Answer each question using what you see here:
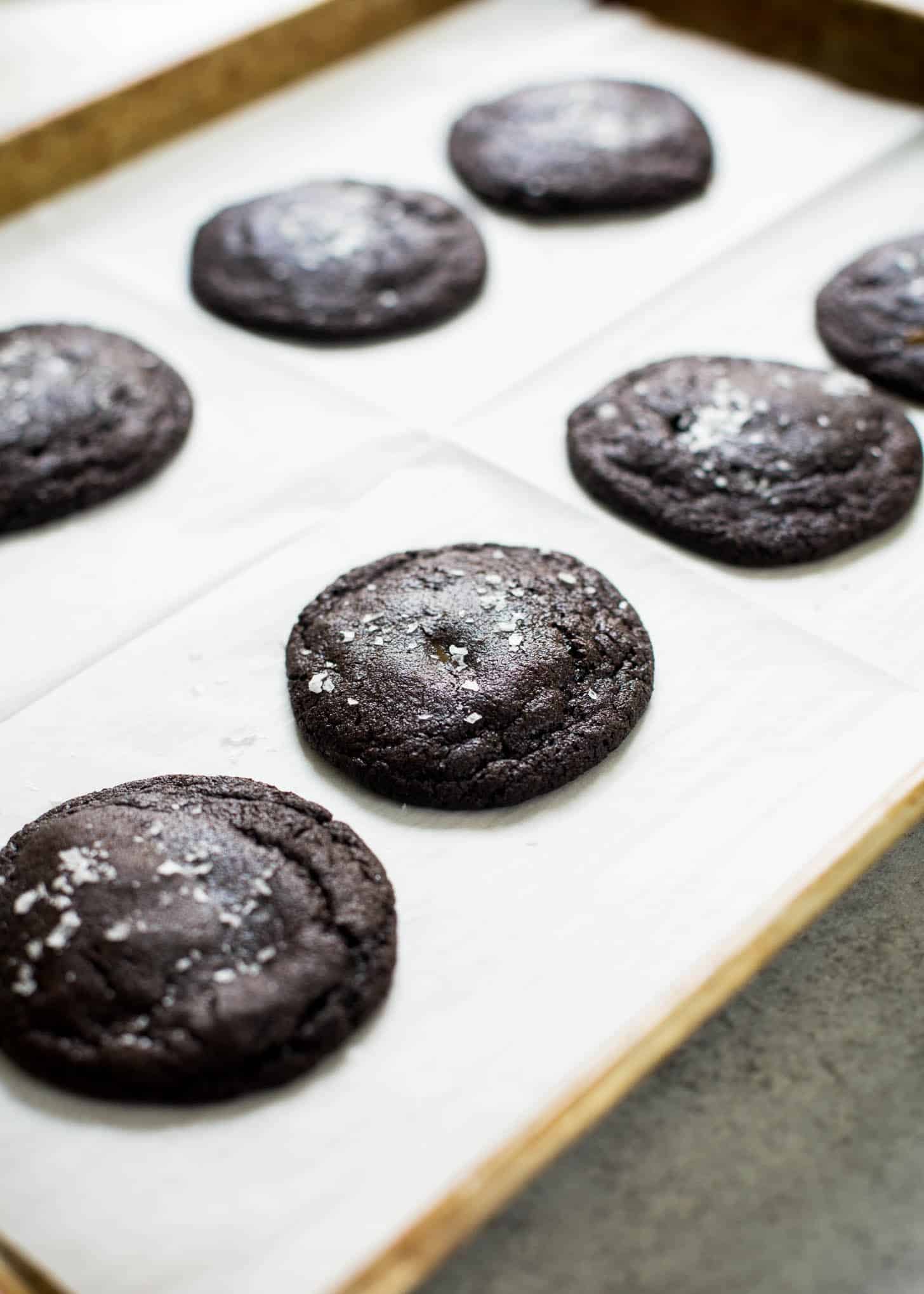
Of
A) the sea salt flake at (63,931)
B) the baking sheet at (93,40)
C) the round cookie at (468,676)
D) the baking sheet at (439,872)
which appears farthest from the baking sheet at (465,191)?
the sea salt flake at (63,931)

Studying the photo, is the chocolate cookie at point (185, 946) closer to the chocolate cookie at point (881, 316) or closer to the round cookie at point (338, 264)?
the round cookie at point (338, 264)

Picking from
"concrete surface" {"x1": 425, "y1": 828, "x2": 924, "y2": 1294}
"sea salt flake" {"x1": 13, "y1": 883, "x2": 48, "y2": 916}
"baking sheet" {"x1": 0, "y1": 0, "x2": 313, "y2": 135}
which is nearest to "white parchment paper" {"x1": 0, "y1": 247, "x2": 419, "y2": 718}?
"sea salt flake" {"x1": 13, "y1": 883, "x2": 48, "y2": 916}

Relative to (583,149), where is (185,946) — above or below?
below

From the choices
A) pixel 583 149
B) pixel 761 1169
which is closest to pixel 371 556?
pixel 761 1169

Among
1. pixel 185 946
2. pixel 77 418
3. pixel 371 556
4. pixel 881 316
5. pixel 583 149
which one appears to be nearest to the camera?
pixel 185 946

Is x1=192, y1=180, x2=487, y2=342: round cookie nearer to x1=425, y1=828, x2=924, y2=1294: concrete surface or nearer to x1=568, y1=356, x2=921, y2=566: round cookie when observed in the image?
x1=568, y1=356, x2=921, y2=566: round cookie

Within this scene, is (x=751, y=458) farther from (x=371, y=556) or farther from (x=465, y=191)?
(x=465, y=191)

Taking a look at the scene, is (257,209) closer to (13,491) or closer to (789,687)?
(13,491)
